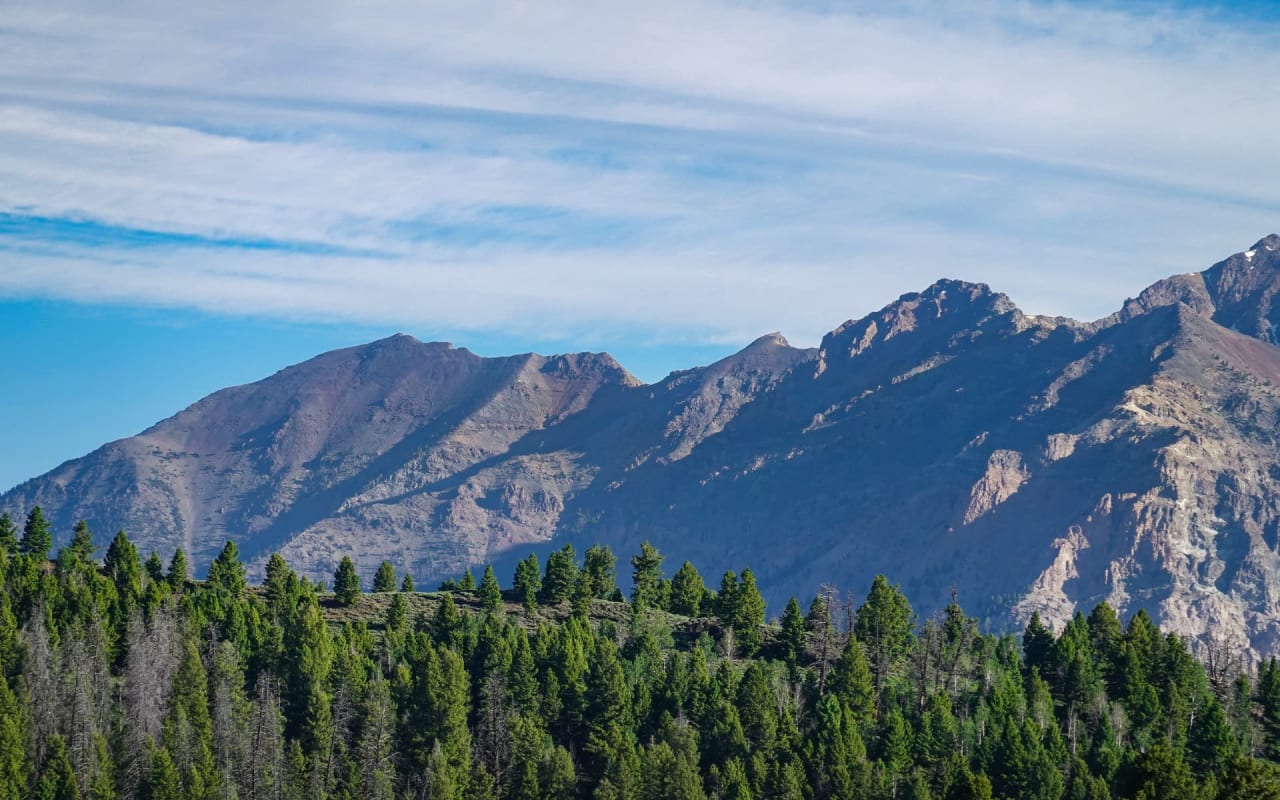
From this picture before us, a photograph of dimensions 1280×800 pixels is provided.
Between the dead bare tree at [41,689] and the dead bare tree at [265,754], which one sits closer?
the dead bare tree at [41,689]

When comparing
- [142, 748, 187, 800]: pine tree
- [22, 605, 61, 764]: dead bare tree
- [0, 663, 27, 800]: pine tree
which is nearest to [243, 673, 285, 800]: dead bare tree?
[142, 748, 187, 800]: pine tree

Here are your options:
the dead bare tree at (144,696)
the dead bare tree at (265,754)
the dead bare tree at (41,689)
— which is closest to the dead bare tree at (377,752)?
the dead bare tree at (265,754)

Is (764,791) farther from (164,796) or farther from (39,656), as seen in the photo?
(39,656)

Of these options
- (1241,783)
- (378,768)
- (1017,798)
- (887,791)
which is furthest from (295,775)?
(1241,783)

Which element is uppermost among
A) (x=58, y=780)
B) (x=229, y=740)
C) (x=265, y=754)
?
(x=58, y=780)

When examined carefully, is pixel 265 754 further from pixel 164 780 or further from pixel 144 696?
pixel 144 696

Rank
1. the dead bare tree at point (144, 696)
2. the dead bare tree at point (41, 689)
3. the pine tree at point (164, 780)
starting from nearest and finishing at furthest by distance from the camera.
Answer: the pine tree at point (164, 780) < the dead bare tree at point (144, 696) < the dead bare tree at point (41, 689)

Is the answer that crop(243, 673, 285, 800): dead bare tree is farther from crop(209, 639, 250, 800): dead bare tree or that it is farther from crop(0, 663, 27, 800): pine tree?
crop(0, 663, 27, 800): pine tree

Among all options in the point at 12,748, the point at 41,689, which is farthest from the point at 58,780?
the point at 41,689

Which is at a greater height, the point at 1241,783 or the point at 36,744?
the point at 1241,783

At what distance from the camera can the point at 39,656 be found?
619 ft

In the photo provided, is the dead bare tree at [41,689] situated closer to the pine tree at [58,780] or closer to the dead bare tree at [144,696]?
the pine tree at [58,780]

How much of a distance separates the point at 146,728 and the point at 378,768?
78.7 feet

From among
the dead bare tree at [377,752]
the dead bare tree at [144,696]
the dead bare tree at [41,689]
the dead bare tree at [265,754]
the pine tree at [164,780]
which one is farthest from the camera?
the dead bare tree at [377,752]
